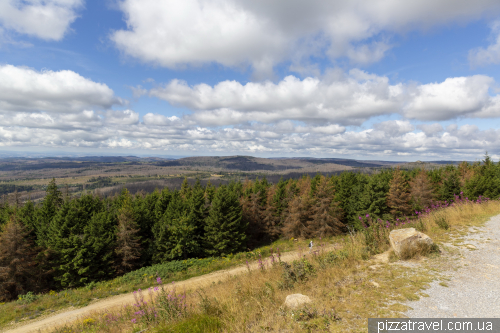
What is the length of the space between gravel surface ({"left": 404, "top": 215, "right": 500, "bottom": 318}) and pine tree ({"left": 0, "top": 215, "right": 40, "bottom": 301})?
39.4 metres

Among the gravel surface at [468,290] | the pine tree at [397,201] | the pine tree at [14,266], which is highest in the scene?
the gravel surface at [468,290]

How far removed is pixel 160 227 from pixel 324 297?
1398 inches

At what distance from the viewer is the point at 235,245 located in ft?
132

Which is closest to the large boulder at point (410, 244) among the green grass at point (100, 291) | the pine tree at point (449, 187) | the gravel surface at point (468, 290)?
the gravel surface at point (468, 290)

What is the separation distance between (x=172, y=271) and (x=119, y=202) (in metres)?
39.8

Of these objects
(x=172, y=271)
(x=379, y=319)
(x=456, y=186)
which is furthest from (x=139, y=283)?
(x=456, y=186)

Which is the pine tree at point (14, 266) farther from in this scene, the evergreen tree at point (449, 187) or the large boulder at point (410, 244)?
the evergreen tree at point (449, 187)

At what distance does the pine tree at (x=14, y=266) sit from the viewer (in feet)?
85.6

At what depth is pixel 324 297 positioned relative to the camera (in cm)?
575

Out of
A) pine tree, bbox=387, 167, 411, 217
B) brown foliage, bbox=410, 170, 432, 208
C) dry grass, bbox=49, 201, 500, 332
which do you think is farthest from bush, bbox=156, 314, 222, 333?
brown foliage, bbox=410, 170, 432, 208

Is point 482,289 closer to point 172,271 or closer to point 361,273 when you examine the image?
point 361,273

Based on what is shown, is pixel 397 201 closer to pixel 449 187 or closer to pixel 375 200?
pixel 375 200

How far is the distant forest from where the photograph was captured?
29.0 metres

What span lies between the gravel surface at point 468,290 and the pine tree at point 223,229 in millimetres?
34108
